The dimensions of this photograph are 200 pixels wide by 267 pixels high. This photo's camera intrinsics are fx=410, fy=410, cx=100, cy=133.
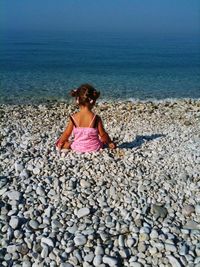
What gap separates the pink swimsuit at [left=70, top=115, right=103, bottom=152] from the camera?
861cm

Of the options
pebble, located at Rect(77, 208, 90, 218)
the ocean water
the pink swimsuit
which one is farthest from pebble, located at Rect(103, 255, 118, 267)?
the ocean water

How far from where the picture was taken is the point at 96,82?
88.6 feet

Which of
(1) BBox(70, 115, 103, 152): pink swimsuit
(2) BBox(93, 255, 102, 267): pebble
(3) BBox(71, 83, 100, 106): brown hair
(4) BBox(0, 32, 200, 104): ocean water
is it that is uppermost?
(3) BBox(71, 83, 100, 106): brown hair

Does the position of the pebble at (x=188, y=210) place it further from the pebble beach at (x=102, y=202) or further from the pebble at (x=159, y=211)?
the pebble at (x=159, y=211)

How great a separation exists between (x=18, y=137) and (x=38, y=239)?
15.8ft

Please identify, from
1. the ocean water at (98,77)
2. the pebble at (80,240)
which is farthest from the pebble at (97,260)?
the ocean water at (98,77)

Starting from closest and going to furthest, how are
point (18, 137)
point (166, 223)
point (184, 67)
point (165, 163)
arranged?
1. point (166, 223)
2. point (165, 163)
3. point (18, 137)
4. point (184, 67)

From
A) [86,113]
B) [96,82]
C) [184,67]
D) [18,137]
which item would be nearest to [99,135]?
[86,113]

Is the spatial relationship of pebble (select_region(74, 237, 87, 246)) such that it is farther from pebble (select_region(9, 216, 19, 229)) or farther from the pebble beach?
pebble (select_region(9, 216, 19, 229))

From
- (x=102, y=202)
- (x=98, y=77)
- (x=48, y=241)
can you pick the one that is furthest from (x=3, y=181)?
(x=98, y=77)

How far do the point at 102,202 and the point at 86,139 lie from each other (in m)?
2.12

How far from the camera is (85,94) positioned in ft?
27.9

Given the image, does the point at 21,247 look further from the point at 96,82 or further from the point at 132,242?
the point at 96,82

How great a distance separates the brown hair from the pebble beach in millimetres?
1097
